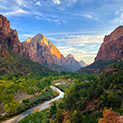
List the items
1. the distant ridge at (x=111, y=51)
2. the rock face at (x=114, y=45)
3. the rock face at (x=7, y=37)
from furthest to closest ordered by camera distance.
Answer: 1. the rock face at (x=114, y=45)
2. the distant ridge at (x=111, y=51)
3. the rock face at (x=7, y=37)

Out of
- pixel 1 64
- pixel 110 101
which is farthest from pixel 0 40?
pixel 110 101

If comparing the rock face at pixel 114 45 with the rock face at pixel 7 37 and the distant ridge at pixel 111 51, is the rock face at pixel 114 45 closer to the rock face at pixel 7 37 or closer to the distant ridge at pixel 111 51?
the distant ridge at pixel 111 51

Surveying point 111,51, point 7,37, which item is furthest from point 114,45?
point 7,37

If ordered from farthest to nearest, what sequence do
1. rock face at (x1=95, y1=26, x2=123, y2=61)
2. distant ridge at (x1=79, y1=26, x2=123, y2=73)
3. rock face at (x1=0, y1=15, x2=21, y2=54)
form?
rock face at (x1=95, y1=26, x2=123, y2=61), distant ridge at (x1=79, y1=26, x2=123, y2=73), rock face at (x1=0, y1=15, x2=21, y2=54)

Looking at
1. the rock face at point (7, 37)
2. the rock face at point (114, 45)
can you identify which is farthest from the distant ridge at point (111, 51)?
the rock face at point (7, 37)

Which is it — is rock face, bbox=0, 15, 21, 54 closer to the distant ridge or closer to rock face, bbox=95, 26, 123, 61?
the distant ridge

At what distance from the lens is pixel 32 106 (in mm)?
44875

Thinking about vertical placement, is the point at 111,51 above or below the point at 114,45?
below

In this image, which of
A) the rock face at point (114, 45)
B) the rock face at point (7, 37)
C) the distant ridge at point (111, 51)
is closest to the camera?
the rock face at point (7, 37)

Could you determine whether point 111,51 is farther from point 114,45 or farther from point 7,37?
point 7,37

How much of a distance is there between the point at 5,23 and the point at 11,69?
79160mm

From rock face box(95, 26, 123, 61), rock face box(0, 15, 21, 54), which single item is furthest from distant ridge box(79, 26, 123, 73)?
rock face box(0, 15, 21, 54)

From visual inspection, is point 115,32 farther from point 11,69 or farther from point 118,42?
point 11,69

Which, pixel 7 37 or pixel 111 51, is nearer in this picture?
pixel 7 37
